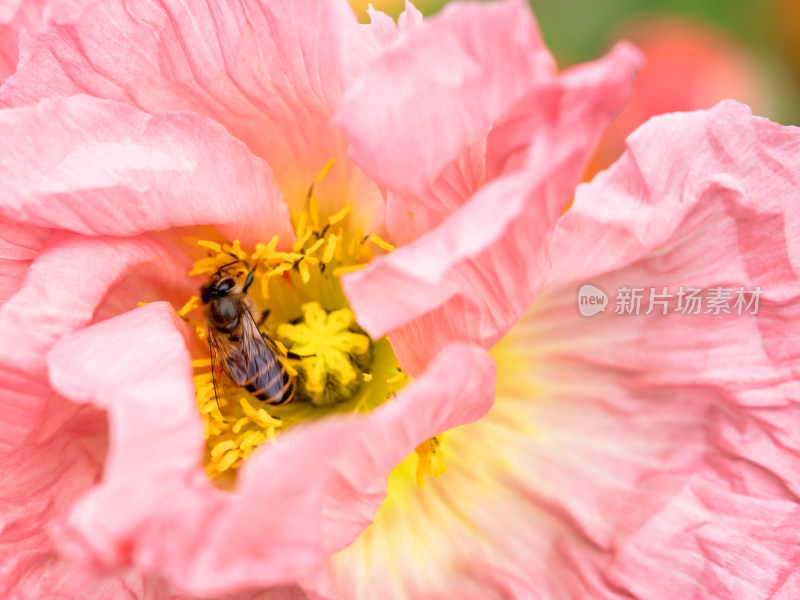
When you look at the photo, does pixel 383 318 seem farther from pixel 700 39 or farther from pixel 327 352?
pixel 700 39

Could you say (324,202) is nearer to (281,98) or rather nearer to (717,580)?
(281,98)

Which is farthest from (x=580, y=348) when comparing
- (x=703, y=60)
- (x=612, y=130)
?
(x=703, y=60)

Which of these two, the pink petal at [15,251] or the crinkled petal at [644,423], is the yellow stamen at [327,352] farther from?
the pink petal at [15,251]

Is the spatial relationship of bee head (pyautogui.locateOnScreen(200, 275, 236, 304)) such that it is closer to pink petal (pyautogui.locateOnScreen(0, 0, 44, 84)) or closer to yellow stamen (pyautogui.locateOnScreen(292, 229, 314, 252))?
yellow stamen (pyautogui.locateOnScreen(292, 229, 314, 252))

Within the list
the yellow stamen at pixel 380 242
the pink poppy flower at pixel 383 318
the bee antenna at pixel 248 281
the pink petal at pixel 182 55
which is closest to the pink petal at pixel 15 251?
the pink poppy flower at pixel 383 318

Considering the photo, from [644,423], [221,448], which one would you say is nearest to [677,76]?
[644,423]

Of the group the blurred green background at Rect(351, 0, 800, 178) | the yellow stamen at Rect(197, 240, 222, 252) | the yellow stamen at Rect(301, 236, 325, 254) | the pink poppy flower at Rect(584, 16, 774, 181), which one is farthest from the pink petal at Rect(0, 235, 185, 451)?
the blurred green background at Rect(351, 0, 800, 178)
